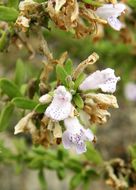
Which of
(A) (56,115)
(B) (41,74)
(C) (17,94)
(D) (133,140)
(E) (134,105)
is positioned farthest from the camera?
(E) (134,105)

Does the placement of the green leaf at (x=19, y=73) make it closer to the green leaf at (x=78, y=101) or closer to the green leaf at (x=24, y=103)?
the green leaf at (x=24, y=103)

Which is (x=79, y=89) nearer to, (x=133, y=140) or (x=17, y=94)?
(x=17, y=94)

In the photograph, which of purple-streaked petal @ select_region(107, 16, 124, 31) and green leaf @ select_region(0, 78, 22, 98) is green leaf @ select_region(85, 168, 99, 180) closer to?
green leaf @ select_region(0, 78, 22, 98)

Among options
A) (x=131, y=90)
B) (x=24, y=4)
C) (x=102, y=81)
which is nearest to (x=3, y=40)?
(x=24, y=4)

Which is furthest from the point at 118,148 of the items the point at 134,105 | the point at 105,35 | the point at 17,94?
the point at 17,94

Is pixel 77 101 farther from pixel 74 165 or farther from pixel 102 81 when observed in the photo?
pixel 74 165

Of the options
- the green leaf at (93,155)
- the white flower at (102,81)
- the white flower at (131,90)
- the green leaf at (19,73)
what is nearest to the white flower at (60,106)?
the white flower at (102,81)
